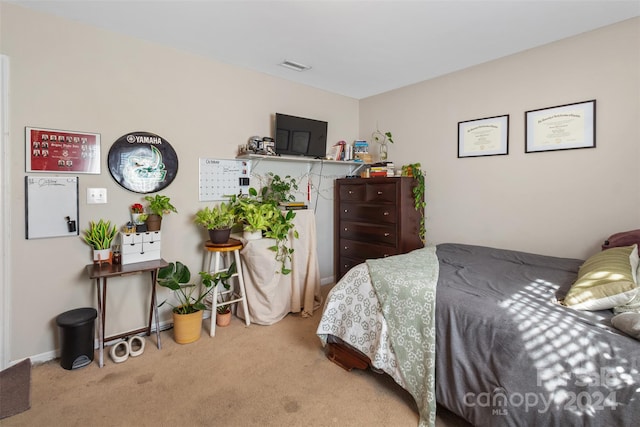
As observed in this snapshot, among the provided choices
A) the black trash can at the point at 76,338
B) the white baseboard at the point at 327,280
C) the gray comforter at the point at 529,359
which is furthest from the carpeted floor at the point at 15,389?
the white baseboard at the point at 327,280

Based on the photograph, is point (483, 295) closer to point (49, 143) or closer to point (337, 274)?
point (337, 274)

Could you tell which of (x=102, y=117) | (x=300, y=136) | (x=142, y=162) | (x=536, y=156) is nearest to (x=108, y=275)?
(x=142, y=162)

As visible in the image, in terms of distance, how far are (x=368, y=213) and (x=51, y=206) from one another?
2.79m

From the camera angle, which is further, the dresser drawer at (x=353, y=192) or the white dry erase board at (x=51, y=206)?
the dresser drawer at (x=353, y=192)

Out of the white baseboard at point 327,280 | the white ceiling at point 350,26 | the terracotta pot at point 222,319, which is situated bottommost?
the terracotta pot at point 222,319

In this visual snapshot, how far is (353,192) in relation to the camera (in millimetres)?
3666

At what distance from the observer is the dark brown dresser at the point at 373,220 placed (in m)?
3.23

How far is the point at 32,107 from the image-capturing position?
6.88ft

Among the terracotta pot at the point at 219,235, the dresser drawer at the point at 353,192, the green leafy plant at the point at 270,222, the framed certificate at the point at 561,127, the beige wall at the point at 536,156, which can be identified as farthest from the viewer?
the dresser drawer at the point at 353,192

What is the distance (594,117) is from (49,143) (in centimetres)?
398

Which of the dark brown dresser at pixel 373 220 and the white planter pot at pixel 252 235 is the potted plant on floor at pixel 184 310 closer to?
the white planter pot at pixel 252 235

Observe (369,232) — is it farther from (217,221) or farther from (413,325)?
(413,325)

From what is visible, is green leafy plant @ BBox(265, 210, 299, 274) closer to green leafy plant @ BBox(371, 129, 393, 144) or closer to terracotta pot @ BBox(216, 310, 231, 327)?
terracotta pot @ BBox(216, 310, 231, 327)

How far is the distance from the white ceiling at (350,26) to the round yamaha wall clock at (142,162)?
2.71 feet
